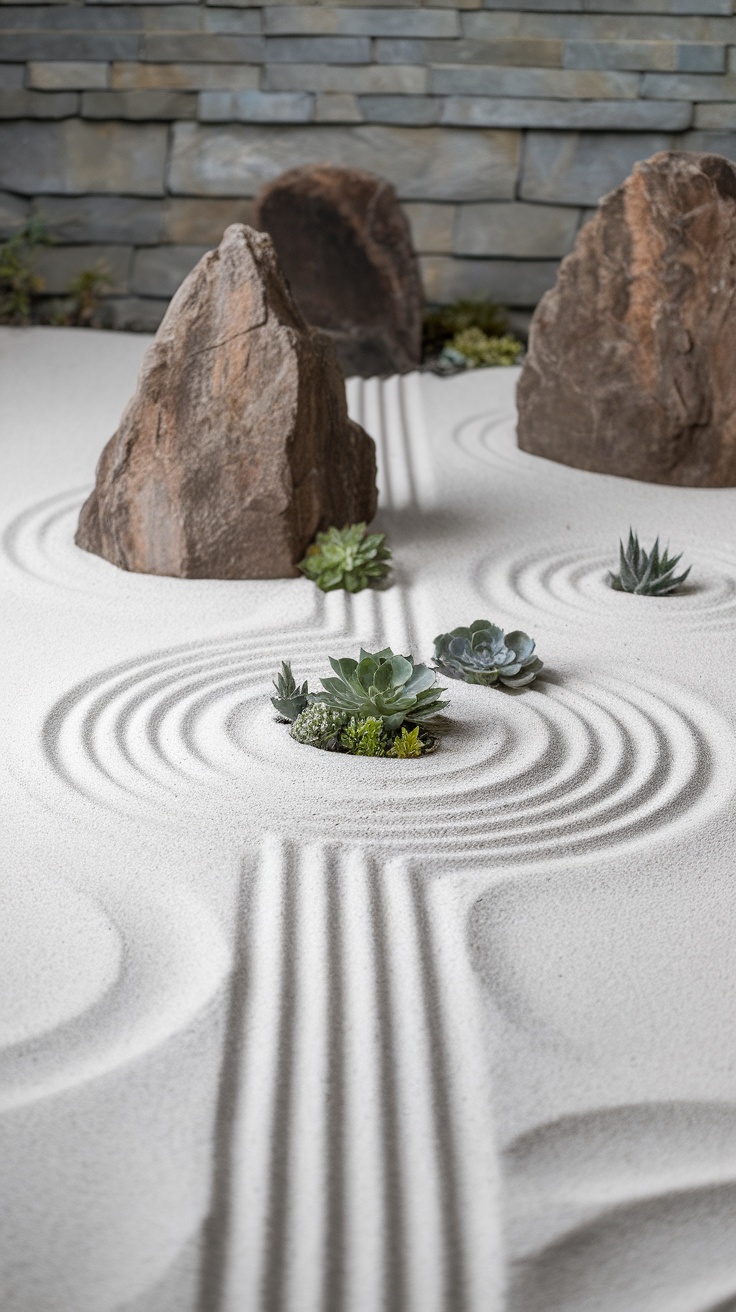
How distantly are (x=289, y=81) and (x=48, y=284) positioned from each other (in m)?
1.85

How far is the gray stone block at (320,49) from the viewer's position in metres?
6.85

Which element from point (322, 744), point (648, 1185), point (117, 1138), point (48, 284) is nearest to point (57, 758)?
point (322, 744)

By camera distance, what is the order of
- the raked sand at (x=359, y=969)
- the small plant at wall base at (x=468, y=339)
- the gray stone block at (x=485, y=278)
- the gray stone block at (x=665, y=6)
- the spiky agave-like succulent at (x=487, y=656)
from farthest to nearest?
the gray stone block at (x=485, y=278) → the gray stone block at (x=665, y=6) → the small plant at wall base at (x=468, y=339) → the spiky agave-like succulent at (x=487, y=656) → the raked sand at (x=359, y=969)

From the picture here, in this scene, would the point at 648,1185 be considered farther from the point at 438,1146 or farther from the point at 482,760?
the point at 482,760

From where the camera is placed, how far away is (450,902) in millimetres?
2143

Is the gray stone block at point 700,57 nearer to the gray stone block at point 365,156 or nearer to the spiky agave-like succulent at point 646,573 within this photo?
the gray stone block at point 365,156

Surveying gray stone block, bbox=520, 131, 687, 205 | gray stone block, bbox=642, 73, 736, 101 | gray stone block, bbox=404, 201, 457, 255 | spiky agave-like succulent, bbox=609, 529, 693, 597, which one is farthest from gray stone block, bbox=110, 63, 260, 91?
spiky agave-like succulent, bbox=609, 529, 693, 597

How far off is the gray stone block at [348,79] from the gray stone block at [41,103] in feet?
3.77

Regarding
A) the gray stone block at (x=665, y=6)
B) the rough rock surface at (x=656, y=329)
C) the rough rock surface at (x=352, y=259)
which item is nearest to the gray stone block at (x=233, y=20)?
the rough rock surface at (x=352, y=259)

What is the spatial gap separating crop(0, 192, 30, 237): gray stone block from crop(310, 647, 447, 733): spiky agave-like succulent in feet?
18.5

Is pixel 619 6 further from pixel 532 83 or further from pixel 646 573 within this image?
pixel 646 573

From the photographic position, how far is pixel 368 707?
264 cm

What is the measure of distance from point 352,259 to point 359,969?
16.9 feet

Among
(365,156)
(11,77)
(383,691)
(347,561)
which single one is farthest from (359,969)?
(11,77)
